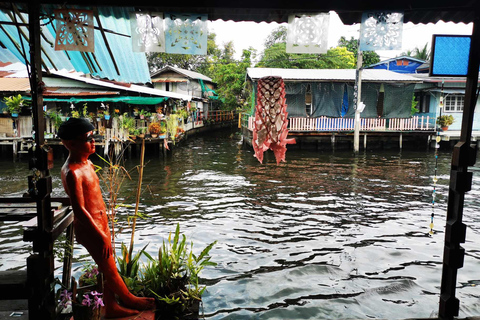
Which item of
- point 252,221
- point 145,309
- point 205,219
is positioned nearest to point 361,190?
point 252,221

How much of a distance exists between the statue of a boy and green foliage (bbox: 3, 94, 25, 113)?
56.9 feet

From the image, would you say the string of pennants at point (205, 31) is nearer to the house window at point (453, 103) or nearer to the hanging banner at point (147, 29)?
the hanging banner at point (147, 29)

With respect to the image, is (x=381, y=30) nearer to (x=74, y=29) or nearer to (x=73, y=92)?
(x=74, y=29)

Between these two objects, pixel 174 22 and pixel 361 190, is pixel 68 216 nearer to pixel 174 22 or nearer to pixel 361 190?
pixel 174 22

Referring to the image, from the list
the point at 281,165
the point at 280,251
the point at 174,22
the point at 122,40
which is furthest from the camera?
the point at 281,165

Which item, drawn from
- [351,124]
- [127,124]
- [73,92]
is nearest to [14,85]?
[73,92]

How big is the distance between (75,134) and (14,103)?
17504 mm

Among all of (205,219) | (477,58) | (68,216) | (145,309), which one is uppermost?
(477,58)

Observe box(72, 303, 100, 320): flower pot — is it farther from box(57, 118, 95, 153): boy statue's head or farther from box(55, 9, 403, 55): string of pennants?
box(55, 9, 403, 55): string of pennants

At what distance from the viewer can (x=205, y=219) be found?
32.6ft

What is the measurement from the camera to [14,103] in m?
18.0

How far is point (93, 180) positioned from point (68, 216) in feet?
2.73

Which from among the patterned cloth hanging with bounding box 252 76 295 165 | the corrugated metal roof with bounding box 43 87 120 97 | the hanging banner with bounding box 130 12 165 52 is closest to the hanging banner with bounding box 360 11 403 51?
the hanging banner with bounding box 130 12 165 52

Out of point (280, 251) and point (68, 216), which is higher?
point (68, 216)
